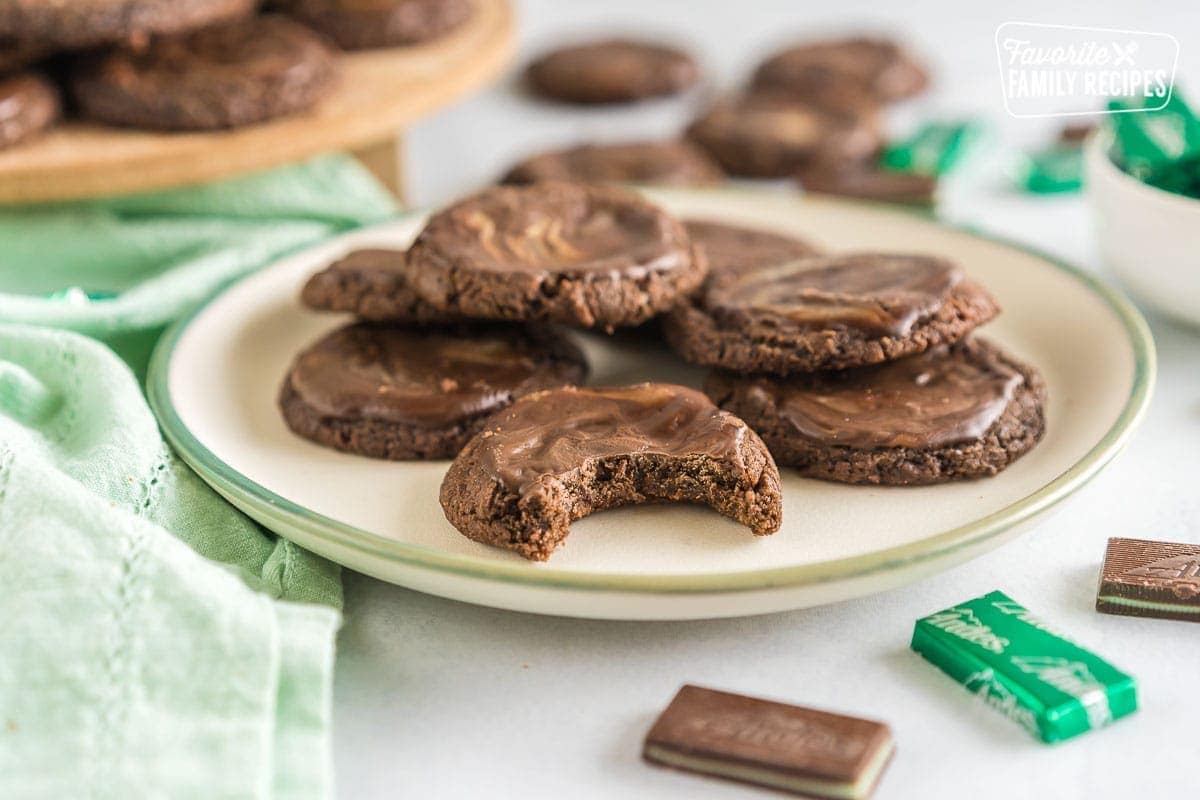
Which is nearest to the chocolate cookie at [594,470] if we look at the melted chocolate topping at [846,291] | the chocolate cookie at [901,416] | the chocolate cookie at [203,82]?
the chocolate cookie at [901,416]

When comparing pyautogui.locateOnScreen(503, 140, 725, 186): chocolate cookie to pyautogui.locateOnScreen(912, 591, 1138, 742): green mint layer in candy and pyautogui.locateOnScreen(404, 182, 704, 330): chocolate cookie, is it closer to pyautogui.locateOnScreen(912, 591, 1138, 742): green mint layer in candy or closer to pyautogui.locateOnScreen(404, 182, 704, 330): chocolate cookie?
pyautogui.locateOnScreen(404, 182, 704, 330): chocolate cookie

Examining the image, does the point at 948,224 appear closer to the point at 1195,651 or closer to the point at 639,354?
the point at 639,354

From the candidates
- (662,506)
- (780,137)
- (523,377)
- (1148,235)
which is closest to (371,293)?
(523,377)

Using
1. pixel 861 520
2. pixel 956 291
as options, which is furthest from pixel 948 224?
pixel 861 520

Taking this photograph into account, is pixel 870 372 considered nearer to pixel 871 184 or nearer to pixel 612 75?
pixel 871 184
